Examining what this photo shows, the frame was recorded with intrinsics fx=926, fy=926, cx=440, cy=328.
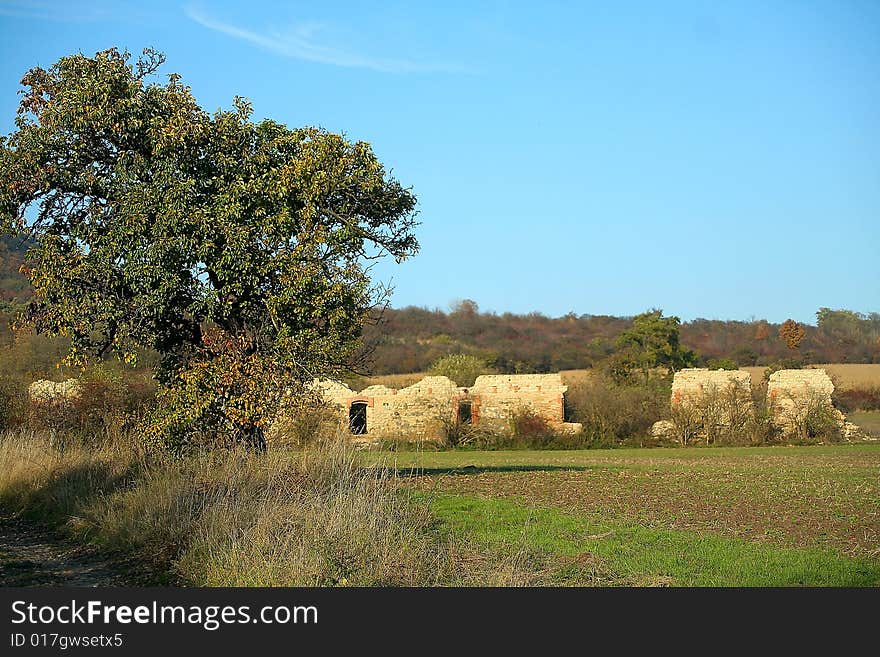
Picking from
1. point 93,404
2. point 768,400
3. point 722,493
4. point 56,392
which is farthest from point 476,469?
point 768,400

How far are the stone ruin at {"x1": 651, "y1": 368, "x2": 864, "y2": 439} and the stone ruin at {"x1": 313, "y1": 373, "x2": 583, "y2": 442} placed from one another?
5.99 meters

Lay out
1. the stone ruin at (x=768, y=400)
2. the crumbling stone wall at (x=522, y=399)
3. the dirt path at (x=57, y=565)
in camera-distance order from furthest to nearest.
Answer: the crumbling stone wall at (x=522, y=399) < the stone ruin at (x=768, y=400) < the dirt path at (x=57, y=565)

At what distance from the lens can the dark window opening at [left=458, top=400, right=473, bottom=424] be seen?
4697 centimetres

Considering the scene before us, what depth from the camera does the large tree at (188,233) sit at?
15055mm

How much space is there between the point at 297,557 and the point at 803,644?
185 inches

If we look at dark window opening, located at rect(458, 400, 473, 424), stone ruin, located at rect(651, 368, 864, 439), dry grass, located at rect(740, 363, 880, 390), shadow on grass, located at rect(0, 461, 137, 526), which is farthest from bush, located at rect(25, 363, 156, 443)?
dry grass, located at rect(740, 363, 880, 390)

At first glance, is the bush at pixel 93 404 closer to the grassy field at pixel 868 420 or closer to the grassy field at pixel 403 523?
the grassy field at pixel 403 523

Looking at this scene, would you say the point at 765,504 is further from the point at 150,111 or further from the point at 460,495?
the point at 150,111

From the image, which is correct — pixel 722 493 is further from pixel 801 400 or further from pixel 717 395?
pixel 801 400

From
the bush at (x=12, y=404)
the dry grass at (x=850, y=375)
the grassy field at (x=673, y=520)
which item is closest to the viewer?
the grassy field at (x=673, y=520)

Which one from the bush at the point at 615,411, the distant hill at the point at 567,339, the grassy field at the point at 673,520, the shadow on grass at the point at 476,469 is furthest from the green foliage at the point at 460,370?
the grassy field at the point at 673,520

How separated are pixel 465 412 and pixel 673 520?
1265 inches

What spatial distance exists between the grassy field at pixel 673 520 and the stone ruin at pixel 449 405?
58.6 ft

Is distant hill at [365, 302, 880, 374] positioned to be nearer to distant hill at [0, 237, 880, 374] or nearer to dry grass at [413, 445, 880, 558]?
distant hill at [0, 237, 880, 374]
